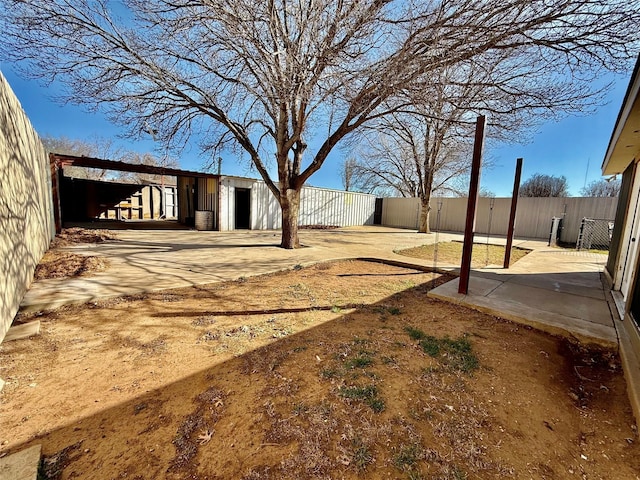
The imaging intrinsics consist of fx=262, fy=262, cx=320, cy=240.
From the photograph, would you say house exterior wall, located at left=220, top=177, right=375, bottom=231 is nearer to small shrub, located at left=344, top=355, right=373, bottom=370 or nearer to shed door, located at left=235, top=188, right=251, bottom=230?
shed door, located at left=235, top=188, right=251, bottom=230

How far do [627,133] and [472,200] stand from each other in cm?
169

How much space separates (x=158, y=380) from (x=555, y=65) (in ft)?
23.6

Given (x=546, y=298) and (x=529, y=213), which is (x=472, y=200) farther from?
(x=529, y=213)

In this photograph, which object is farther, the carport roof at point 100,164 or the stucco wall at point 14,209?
the carport roof at point 100,164

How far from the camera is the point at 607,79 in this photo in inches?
170

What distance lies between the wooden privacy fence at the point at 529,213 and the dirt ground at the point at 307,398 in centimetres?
1198

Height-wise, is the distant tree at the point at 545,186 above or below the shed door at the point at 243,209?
above

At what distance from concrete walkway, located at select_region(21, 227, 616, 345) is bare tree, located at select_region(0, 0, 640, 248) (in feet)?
10.4

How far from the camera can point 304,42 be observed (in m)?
4.67

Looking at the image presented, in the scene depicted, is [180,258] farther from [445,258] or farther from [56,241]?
[445,258]

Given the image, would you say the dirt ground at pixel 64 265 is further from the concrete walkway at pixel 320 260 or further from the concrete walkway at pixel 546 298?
the concrete walkway at pixel 546 298

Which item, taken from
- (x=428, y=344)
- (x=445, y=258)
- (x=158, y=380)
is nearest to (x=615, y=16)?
(x=445, y=258)

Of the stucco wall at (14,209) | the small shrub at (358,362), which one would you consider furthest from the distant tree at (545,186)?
the stucco wall at (14,209)

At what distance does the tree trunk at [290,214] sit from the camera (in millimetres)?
6812
